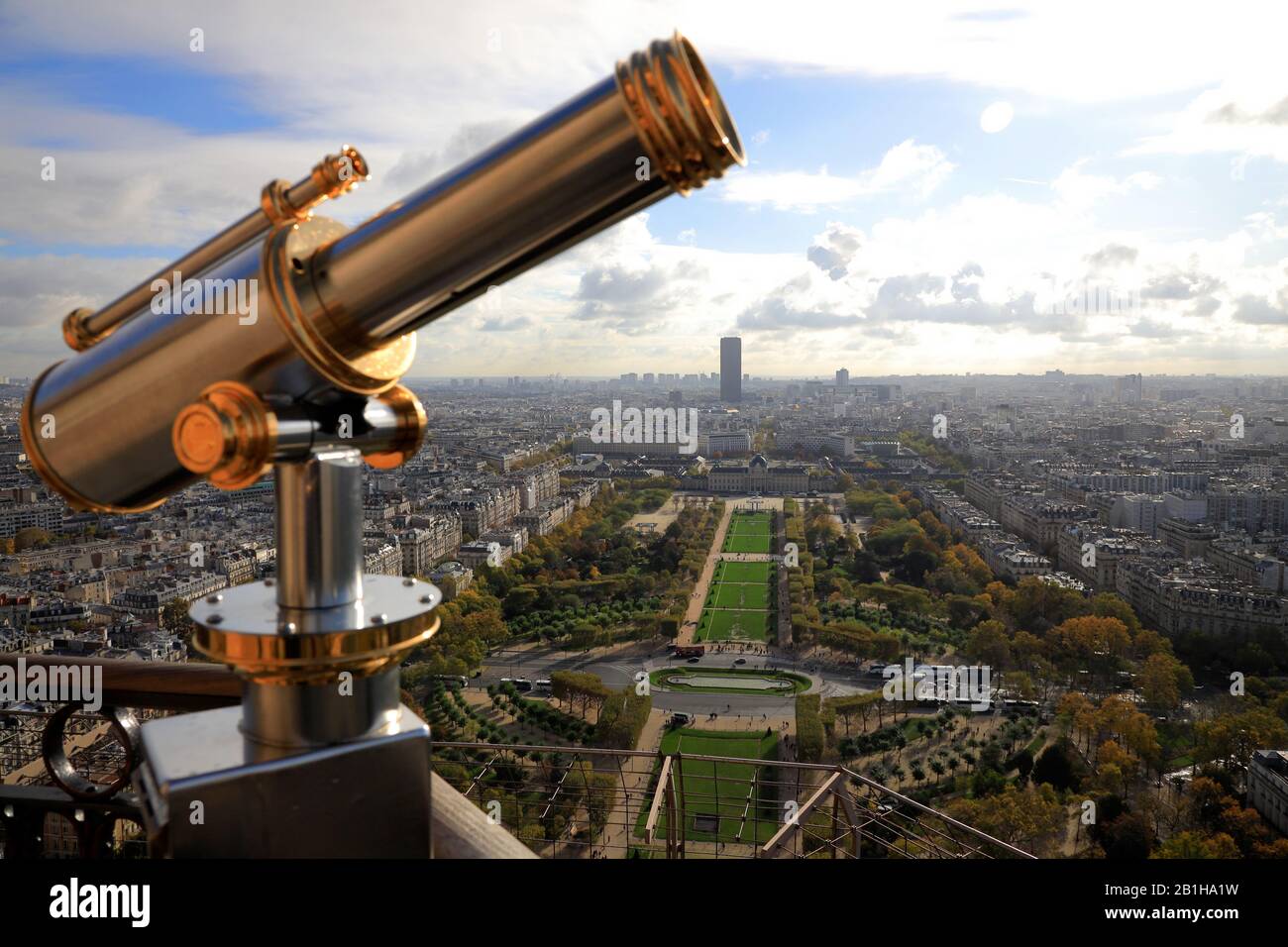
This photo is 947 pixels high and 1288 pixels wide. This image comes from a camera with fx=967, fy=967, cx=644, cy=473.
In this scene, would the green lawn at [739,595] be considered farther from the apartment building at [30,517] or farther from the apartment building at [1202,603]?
the apartment building at [30,517]

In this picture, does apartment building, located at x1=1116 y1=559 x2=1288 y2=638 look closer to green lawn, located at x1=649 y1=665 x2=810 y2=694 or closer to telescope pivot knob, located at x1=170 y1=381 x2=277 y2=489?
green lawn, located at x1=649 y1=665 x2=810 y2=694

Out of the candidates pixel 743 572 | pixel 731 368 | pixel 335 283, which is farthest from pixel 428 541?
pixel 731 368

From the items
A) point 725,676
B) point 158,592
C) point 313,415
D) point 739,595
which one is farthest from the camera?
point 739,595

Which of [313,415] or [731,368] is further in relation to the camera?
[731,368]

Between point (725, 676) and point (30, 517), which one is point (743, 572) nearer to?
point (725, 676)

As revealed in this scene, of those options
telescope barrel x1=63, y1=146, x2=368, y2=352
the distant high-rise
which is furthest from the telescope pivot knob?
the distant high-rise

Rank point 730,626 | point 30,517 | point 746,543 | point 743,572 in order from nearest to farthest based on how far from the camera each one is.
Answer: point 730,626 → point 30,517 → point 743,572 → point 746,543
